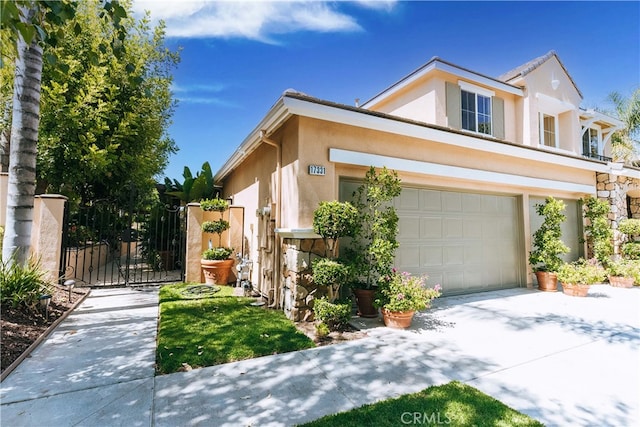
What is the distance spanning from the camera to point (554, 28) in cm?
992

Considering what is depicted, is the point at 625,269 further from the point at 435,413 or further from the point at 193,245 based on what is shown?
the point at 193,245

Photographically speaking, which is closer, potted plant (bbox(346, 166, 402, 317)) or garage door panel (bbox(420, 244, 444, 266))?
potted plant (bbox(346, 166, 402, 317))

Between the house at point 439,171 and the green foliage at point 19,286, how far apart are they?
4378 mm

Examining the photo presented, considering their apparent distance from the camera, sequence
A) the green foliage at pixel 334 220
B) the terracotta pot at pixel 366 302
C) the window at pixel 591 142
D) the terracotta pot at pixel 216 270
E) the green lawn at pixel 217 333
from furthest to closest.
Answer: the window at pixel 591 142 < the terracotta pot at pixel 216 270 < the terracotta pot at pixel 366 302 < the green foliage at pixel 334 220 < the green lawn at pixel 217 333

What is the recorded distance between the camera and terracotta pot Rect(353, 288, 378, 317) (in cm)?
600

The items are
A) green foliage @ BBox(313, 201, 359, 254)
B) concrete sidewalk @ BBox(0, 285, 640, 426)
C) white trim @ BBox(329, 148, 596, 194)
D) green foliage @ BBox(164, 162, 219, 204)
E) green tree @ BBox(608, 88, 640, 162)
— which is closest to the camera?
concrete sidewalk @ BBox(0, 285, 640, 426)

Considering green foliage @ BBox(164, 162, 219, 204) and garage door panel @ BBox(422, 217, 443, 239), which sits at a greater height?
green foliage @ BBox(164, 162, 219, 204)

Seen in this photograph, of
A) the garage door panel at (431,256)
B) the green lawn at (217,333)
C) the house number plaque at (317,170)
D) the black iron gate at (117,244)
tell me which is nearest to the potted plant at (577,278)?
the garage door panel at (431,256)

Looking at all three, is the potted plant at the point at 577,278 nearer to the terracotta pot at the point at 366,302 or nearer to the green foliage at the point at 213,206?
the terracotta pot at the point at 366,302

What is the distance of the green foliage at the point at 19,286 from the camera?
501 cm

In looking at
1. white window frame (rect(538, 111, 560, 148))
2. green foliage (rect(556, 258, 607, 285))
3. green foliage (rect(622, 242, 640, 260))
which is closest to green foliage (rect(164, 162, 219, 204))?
green foliage (rect(556, 258, 607, 285))

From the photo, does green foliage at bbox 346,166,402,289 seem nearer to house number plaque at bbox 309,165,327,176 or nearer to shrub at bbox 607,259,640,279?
house number plaque at bbox 309,165,327,176

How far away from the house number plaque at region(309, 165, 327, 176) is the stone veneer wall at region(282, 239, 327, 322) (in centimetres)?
135

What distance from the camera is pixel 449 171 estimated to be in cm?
750
